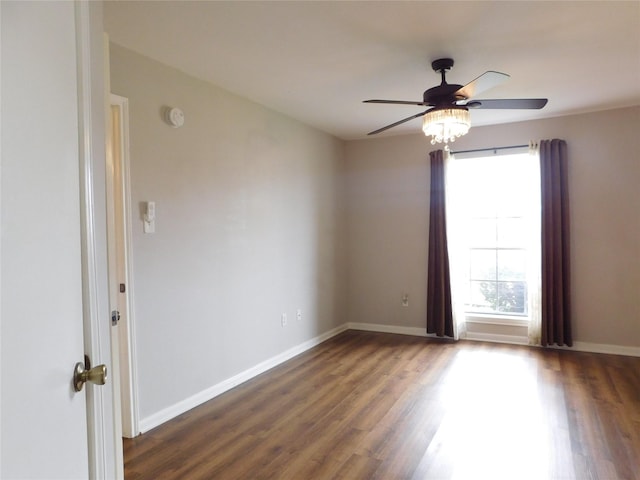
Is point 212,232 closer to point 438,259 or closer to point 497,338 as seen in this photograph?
point 438,259

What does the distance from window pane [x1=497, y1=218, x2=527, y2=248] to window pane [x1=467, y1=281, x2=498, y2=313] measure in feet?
1.63

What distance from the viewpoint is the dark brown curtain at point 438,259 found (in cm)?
487

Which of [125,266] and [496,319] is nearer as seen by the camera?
[125,266]

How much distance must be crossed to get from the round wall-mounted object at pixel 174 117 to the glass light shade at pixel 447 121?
169 centimetres

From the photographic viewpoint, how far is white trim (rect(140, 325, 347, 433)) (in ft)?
9.24

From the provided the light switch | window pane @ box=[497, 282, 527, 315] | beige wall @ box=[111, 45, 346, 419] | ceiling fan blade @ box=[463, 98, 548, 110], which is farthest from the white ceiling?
window pane @ box=[497, 282, 527, 315]

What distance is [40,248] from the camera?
900 mm

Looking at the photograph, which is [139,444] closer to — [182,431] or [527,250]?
[182,431]

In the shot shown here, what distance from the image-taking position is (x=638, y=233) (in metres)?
4.15

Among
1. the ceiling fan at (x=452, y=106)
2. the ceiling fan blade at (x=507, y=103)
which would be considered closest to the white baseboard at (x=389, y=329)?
the ceiling fan at (x=452, y=106)

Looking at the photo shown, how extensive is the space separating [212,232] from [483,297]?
10.8ft

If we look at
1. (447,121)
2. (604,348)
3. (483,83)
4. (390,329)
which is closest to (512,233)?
(604,348)

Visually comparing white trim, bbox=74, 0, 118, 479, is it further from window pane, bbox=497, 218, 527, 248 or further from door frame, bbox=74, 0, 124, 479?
window pane, bbox=497, 218, 527, 248

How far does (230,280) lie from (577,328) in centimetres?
360
